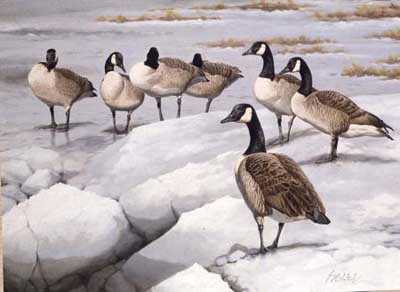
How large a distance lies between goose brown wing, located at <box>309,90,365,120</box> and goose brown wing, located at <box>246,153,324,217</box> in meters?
0.22

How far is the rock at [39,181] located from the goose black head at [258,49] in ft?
2.10

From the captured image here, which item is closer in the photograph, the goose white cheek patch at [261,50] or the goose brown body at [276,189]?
the goose brown body at [276,189]

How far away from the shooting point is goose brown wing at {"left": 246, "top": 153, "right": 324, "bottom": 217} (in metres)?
1.83

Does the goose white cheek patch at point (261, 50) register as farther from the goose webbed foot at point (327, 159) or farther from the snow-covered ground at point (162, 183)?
the goose webbed foot at point (327, 159)

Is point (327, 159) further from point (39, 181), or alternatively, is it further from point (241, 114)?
point (39, 181)

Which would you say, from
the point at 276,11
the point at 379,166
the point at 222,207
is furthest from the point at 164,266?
the point at 276,11

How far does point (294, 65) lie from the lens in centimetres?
193

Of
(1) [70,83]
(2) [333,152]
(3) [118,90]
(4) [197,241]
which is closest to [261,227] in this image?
(4) [197,241]

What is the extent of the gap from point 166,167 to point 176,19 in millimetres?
427

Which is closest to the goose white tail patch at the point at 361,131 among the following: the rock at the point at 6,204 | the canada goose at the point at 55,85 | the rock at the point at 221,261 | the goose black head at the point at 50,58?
the rock at the point at 221,261

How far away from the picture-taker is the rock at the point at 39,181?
1.87 metres

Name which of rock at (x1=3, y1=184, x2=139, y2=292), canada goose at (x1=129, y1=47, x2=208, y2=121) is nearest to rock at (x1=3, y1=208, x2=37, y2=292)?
rock at (x1=3, y1=184, x2=139, y2=292)

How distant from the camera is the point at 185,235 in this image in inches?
74.2
